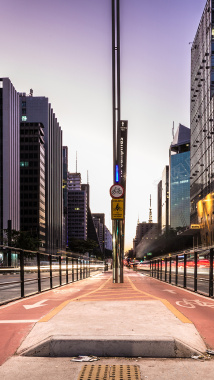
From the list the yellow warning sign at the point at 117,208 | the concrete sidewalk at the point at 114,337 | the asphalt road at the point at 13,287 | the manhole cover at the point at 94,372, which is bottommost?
the asphalt road at the point at 13,287

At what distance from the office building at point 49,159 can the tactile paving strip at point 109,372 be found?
146m

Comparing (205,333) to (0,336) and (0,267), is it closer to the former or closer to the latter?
(0,336)

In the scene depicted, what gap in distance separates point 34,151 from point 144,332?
139 m

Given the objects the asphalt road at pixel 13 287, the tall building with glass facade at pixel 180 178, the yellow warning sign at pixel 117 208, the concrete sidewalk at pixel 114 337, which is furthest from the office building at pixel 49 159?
the concrete sidewalk at pixel 114 337

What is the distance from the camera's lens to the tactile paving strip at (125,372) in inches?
145

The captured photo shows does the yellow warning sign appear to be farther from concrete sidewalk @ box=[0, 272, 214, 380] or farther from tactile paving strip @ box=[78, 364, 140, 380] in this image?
tactile paving strip @ box=[78, 364, 140, 380]

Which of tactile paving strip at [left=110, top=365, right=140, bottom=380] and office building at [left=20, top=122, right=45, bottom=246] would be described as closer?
tactile paving strip at [left=110, top=365, right=140, bottom=380]

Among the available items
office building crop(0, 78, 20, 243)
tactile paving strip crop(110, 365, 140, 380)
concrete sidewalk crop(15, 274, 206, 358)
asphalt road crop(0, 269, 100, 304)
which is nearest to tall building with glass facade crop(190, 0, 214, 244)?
office building crop(0, 78, 20, 243)

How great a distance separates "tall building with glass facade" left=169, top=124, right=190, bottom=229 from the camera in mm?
178250

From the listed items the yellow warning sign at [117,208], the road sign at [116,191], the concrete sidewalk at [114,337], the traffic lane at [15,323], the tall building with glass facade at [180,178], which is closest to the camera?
the concrete sidewalk at [114,337]

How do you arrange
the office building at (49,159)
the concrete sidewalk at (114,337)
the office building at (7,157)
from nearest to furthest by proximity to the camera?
the concrete sidewalk at (114,337) → the office building at (7,157) → the office building at (49,159)

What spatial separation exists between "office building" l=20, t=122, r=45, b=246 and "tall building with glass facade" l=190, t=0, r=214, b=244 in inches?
2291

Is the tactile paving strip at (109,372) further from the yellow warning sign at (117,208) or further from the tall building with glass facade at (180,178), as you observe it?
the tall building with glass facade at (180,178)

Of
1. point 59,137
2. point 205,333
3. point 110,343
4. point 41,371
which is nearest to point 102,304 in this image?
point 205,333
